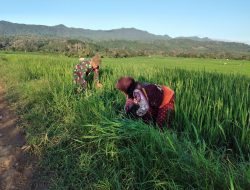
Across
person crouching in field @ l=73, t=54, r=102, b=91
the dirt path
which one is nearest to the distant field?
person crouching in field @ l=73, t=54, r=102, b=91

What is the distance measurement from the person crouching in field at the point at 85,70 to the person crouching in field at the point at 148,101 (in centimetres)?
257

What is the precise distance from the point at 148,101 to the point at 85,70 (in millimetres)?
3234

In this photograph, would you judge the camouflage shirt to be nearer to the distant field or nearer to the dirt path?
the dirt path

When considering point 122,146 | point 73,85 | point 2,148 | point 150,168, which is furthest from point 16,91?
point 150,168

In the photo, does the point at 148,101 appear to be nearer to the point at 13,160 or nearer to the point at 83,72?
the point at 13,160

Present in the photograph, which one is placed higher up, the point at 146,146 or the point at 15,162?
the point at 146,146

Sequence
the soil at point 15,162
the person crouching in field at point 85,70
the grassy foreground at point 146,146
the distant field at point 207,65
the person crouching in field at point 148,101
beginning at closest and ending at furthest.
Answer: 1. the grassy foreground at point 146,146
2. the soil at point 15,162
3. the person crouching in field at point 148,101
4. the person crouching in field at point 85,70
5. the distant field at point 207,65

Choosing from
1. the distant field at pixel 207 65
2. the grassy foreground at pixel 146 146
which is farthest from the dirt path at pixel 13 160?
the distant field at pixel 207 65

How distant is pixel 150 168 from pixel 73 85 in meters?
3.82

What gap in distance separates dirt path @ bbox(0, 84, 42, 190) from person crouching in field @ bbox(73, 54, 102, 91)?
1513 millimetres

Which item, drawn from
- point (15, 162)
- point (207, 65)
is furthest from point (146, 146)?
point (207, 65)

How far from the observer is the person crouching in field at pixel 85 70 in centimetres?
724

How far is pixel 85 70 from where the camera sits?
7.54 m

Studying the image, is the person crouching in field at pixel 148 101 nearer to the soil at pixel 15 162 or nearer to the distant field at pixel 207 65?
the soil at pixel 15 162
